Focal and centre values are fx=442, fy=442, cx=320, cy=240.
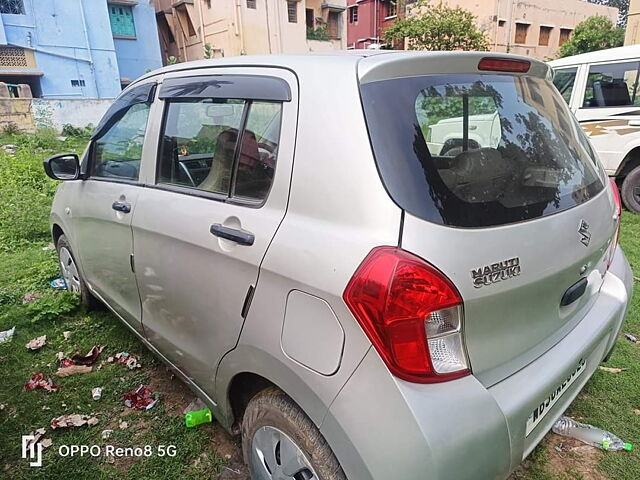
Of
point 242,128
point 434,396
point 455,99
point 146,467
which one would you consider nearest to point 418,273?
point 434,396

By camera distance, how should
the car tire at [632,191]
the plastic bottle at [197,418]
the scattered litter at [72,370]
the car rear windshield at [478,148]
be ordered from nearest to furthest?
the car rear windshield at [478,148] → the plastic bottle at [197,418] → the scattered litter at [72,370] → the car tire at [632,191]

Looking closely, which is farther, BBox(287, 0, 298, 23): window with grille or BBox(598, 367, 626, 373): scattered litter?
BBox(287, 0, 298, 23): window with grille

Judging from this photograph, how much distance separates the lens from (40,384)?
271cm

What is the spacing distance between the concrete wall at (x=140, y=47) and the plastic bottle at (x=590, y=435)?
25594mm

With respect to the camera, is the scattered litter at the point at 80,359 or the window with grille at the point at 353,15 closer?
the scattered litter at the point at 80,359

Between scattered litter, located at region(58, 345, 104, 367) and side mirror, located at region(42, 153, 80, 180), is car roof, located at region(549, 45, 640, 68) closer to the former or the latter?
side mirror, located at region(42, 153, 80, 180)

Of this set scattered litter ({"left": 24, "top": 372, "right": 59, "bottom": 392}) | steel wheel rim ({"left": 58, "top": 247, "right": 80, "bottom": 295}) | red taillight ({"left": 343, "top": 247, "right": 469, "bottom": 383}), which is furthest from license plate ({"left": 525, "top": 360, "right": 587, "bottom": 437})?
steel wheel rim ({"left": 58, "top": 247, "right": 80, "bottom": 295})

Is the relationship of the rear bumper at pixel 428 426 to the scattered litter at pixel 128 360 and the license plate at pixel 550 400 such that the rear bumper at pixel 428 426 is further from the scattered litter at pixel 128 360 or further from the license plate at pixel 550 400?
the scattered litter at pixel 128 360

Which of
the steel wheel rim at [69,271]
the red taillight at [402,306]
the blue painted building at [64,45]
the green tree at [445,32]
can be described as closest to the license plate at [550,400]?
the red taillight at [402,306]

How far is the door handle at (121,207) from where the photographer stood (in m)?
2.35

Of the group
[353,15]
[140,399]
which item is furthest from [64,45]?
[140,399]

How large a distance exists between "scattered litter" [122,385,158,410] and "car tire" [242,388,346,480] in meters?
0.96

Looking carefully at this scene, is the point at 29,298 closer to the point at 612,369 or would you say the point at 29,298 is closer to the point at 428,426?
the point at 428,426

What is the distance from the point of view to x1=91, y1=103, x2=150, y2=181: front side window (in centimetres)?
244
